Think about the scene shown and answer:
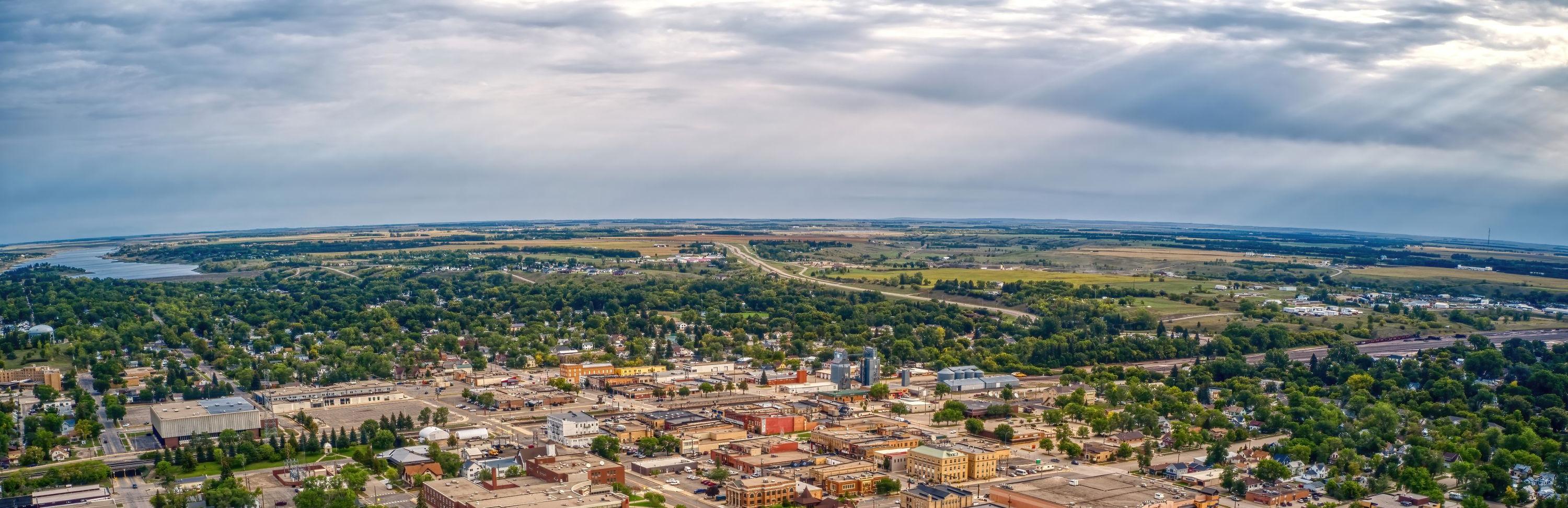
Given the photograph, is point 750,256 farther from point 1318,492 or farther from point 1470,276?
point 1318,492

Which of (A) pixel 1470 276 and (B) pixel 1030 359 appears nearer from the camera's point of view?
(B) pixel 1030 359

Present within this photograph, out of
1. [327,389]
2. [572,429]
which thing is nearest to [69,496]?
[572,429]

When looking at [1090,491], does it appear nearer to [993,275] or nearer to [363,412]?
[363,412]

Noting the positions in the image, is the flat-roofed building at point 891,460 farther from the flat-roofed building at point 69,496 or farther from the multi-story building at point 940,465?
the flat-roofed building at point 69,496

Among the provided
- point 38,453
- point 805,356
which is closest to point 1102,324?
point 805,356

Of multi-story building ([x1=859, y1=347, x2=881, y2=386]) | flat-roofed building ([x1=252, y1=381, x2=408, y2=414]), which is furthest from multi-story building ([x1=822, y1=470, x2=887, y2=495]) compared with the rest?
flat-roofed building ([x1=252, y1=381, x2=408, y2=414])

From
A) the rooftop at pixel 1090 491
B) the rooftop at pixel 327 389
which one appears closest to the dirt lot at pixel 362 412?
the rooftop at pixel 327 389

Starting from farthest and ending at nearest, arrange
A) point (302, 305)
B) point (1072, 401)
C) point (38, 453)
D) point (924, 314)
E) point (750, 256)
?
point (750, 256)
point (302, 305)
point (924, 314)
point (1072, 401)
point (38, 453)
